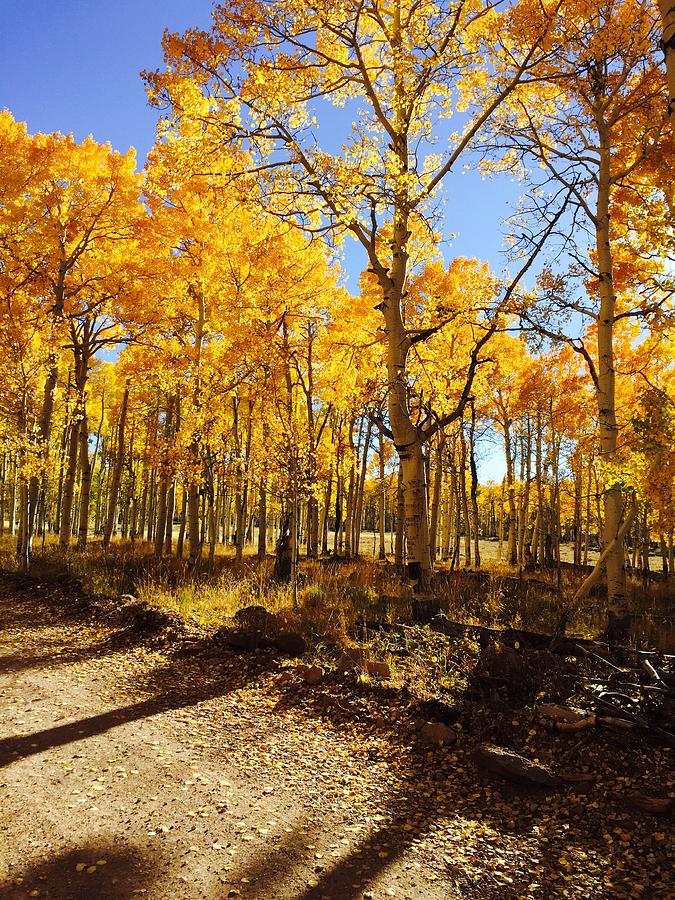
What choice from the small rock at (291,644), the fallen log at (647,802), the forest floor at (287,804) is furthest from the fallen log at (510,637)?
the fallen log at (647,802)

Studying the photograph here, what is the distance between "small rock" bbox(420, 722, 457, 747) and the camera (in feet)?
15.1

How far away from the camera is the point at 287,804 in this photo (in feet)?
12.1

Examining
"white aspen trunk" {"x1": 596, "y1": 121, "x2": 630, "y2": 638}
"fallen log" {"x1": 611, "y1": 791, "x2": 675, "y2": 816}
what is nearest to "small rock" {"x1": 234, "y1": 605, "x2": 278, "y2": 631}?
"fallen log" {"x1": 611, "y1": 791, "x2": 675, "y2": 816}

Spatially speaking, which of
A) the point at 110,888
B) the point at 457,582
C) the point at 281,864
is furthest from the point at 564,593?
the point at 110,888

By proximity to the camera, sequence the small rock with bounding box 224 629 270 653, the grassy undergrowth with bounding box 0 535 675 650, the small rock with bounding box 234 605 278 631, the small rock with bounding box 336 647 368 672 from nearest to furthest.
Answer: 1. the small rock with bounding box 336 647 368 672
2. the small rock with bounding box 224 629 270 653
3. the small rock with bounding box 234 605 278 631
4. the grassy undergrowth with bounding box 0 535 675 650

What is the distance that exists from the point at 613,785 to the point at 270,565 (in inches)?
432

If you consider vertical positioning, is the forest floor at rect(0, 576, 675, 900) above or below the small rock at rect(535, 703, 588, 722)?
below

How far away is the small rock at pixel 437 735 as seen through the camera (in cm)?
461

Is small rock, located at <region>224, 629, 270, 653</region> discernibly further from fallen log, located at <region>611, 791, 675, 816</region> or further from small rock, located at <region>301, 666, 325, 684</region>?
fallen log, located at <region>611, 791, 675, 816</region>

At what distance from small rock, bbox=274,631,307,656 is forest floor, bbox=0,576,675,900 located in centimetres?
71

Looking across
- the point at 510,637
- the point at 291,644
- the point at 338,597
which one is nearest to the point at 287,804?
the point at 291,644

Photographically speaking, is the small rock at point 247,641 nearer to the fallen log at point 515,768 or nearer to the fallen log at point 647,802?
the fallen log at point 515,768

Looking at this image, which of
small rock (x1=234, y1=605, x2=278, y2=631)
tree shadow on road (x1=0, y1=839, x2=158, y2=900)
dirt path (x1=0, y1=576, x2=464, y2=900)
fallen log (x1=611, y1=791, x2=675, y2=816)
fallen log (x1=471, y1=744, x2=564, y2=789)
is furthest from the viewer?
small rock (x1=234, y1=605, x2=278, y2=631)

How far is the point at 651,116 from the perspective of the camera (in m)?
7.79
